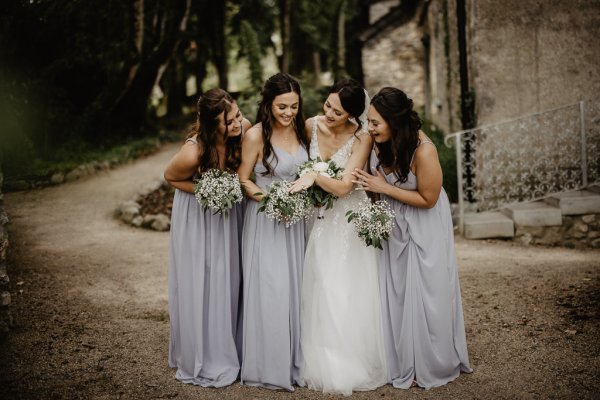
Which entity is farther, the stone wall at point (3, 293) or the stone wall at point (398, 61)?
the stone wall at point (398, 61)

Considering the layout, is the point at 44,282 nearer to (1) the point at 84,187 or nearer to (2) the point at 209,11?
(1) the point at 84,187

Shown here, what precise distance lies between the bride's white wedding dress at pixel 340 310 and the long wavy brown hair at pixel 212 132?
0.64 metres

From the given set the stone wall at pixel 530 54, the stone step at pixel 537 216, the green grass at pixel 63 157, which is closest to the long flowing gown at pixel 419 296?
the stone step at pixel 537 216

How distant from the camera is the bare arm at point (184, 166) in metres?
4.23

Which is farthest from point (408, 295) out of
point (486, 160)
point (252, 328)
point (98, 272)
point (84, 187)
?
point (84, 187)

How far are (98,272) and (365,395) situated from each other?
4.73 metres

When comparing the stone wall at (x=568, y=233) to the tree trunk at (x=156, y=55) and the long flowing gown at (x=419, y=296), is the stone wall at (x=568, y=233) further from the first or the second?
the tree trunk at (x=156, y=55)

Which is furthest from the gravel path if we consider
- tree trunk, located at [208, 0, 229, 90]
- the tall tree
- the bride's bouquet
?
tree trunk, located at [208, 0, 229, 90]

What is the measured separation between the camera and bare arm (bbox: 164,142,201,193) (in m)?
4.23

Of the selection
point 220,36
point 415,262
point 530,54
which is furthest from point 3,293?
point 220,36

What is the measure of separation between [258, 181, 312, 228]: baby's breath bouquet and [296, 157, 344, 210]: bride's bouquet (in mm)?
76

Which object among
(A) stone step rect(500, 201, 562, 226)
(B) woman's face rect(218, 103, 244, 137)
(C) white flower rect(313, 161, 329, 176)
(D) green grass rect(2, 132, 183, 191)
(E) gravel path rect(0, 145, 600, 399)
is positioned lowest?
(E) gravel path rect(0, 145, 600, 399)

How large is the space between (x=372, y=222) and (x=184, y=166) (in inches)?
59.9

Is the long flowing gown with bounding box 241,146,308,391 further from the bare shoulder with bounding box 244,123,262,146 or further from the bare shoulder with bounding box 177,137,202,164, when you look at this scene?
the bare shoulder with bounding box 177,137,202,164
